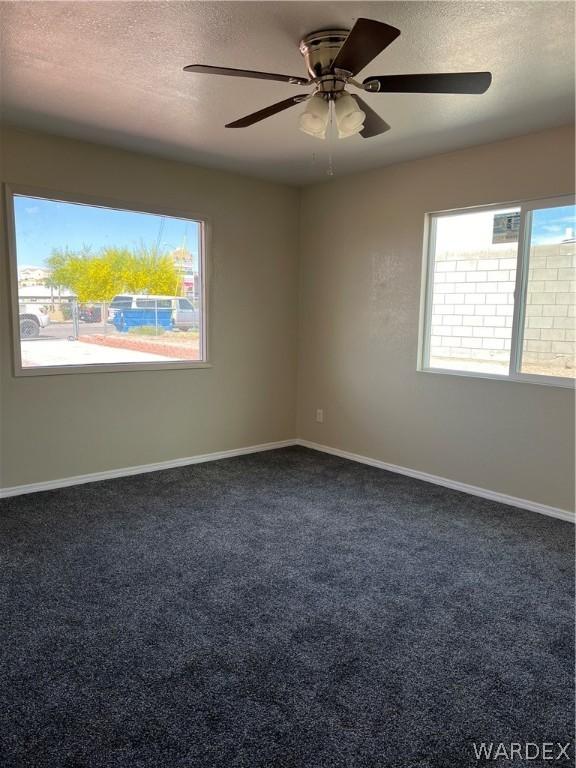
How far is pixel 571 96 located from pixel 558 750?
3036mm

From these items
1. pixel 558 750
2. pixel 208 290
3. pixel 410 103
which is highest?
pixel 410 103

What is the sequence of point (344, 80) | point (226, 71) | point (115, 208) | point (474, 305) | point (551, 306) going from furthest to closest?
point (115, 208)
point (474, 305)
point (551, 306)
point (344, 80)
point (226, 71)

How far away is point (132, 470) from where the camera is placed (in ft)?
14.1

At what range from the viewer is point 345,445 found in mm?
4938

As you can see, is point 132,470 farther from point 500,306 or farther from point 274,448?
point 500,306

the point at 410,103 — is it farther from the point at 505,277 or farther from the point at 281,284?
the point at 281,284

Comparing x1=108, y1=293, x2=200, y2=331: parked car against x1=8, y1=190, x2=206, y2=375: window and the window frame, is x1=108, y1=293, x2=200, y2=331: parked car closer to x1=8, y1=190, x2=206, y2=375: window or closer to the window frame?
x1=8, y1=190, x2=206, y2=375: window

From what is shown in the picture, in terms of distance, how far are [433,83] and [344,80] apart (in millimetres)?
384

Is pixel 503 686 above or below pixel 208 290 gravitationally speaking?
below

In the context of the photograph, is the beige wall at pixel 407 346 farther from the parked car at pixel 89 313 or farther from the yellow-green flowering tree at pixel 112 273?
the parked car at pixel 89 313

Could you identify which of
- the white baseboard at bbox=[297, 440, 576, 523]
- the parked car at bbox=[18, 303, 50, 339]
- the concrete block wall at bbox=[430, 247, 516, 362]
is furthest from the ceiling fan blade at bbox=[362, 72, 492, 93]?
the parked car at bbox=[18, 303, 50, 339]

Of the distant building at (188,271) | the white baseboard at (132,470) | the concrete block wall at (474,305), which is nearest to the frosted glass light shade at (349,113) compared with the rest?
the concrete block wall at (474,305)

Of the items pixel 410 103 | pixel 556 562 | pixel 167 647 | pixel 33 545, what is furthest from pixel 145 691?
pixel 410 103

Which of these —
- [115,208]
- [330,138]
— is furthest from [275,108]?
[115,208]
